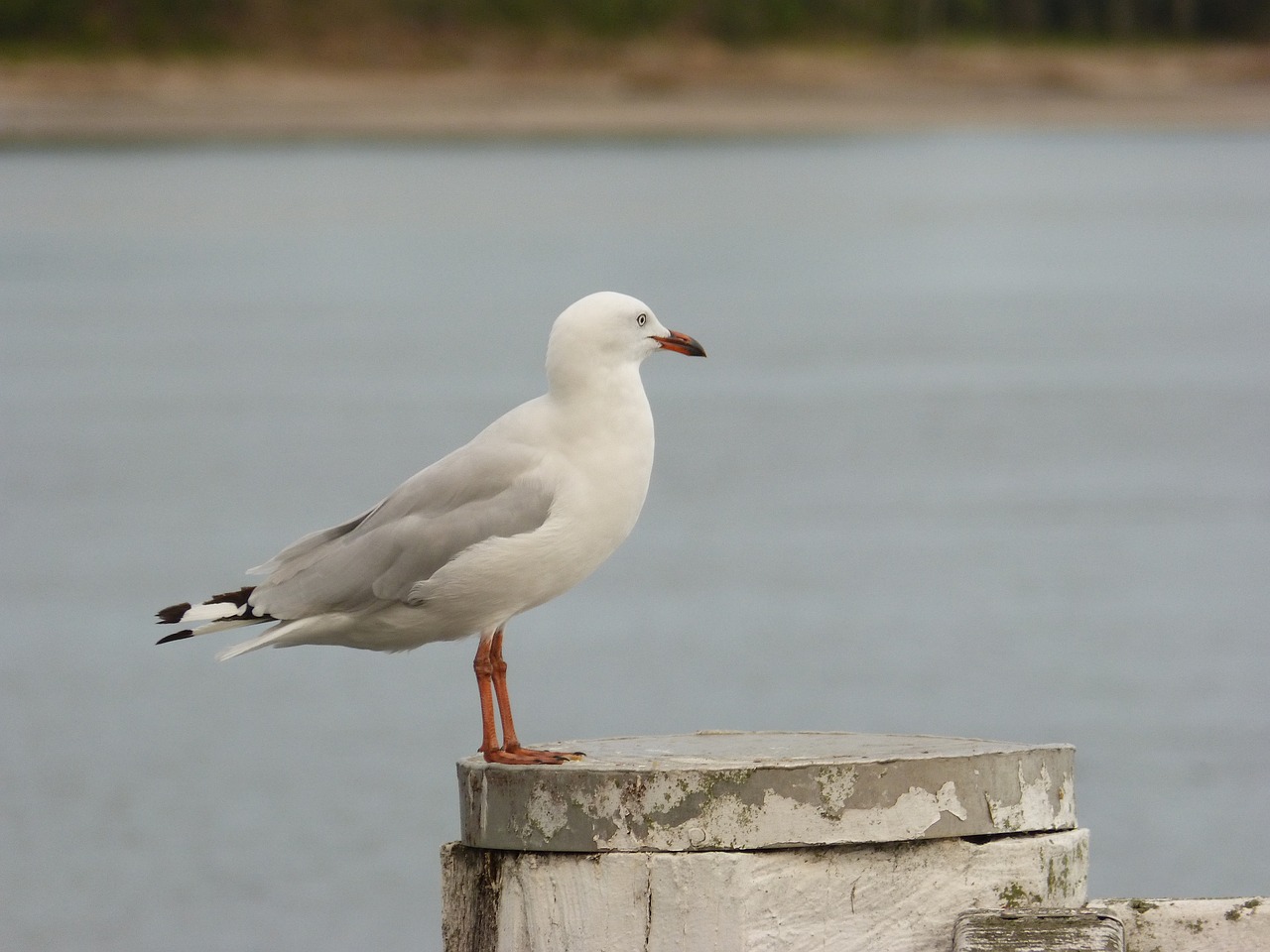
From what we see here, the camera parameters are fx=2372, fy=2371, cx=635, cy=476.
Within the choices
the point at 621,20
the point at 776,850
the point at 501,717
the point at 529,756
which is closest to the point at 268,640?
the point at 501,717

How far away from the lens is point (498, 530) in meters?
5.43

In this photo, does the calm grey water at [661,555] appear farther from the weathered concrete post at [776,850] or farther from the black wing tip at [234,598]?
the weathered concrete post at [776,850]

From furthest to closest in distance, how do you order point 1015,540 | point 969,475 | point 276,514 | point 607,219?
point 607,219 < point 969,475 < point 276,514 < point 1015,540

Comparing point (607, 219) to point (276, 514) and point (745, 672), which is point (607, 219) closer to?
point (276, 514)

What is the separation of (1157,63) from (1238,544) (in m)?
49.2

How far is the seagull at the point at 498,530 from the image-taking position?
5344 mm

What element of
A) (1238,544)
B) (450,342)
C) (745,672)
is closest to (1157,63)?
(450,342)

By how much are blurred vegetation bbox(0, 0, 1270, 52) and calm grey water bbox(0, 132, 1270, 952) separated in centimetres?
1190

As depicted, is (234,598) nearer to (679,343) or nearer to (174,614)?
(174,614)

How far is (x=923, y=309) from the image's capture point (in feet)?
140

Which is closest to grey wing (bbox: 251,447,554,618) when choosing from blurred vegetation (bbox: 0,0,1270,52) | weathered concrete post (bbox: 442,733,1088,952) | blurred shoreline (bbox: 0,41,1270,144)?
weathered concrete post (bbox: 442,733,1088,952)

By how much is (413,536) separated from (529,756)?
91cm

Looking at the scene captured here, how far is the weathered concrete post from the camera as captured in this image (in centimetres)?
429

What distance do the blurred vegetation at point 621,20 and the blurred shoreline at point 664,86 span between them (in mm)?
1183
